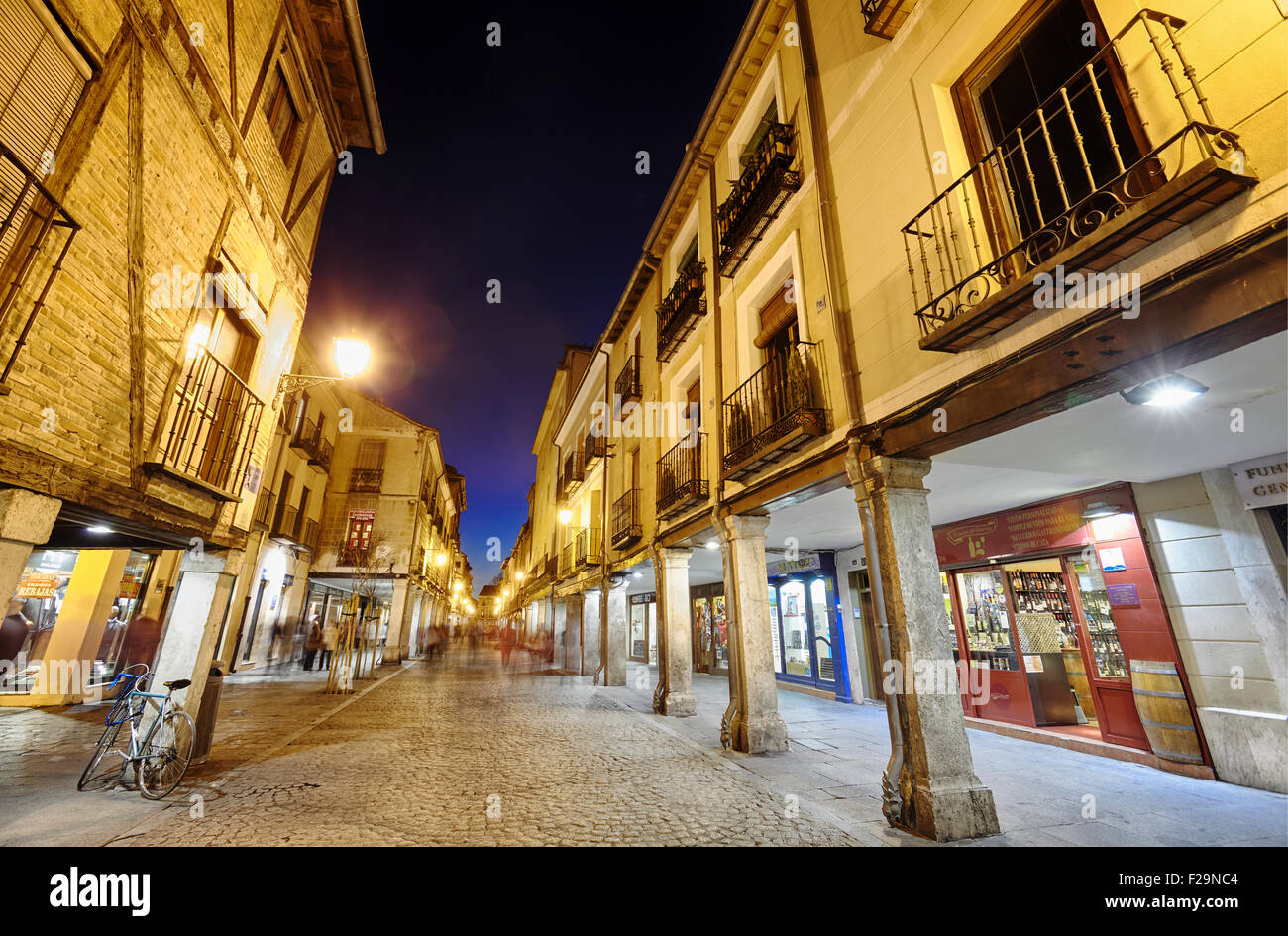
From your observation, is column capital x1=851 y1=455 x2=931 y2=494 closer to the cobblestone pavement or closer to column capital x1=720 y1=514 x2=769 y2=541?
column capital x1=720 y1=514 x2=769 y2=541

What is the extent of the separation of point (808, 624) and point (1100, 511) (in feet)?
23.9

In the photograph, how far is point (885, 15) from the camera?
5379 mm

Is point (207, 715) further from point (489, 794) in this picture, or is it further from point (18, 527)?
point (489, 794)

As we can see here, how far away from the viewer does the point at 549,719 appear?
949 cm

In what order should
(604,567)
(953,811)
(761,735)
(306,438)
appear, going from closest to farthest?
(953,811) < (761,735) < (604,567) < (306,438)

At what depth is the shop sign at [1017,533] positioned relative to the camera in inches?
286

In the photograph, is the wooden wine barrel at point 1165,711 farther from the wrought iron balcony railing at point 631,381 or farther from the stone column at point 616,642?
the stone column at point 616,642

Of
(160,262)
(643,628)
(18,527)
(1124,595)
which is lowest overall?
(643,628)

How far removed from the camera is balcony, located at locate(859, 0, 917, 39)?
5277mm

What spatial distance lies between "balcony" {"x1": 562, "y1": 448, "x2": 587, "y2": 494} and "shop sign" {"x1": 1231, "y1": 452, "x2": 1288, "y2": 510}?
49.7 feet

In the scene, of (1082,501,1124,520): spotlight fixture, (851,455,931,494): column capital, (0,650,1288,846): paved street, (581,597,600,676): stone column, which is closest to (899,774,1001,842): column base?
(0,650,1288,846): paved street

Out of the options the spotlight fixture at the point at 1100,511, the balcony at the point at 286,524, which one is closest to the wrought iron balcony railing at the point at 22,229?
the spotlight fixture at the point at 1100,511

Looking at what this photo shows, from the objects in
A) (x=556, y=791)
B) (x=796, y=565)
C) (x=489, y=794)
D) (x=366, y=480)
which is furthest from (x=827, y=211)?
(x=366, y=480)
